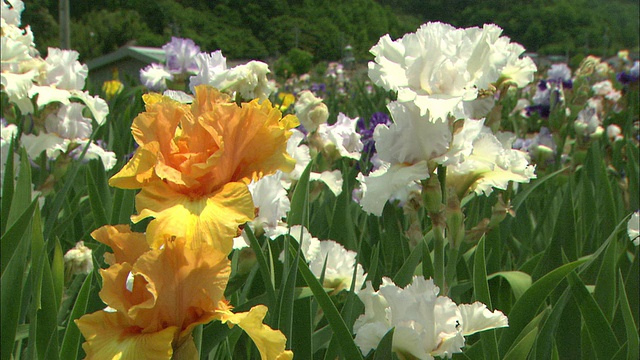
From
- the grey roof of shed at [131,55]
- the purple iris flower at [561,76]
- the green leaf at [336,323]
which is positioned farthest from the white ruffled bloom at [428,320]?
the grey roof of shed at [131,55]

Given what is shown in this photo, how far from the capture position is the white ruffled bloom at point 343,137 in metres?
1.58

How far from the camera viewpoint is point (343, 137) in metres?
1.65

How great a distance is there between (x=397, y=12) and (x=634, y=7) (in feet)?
58.3

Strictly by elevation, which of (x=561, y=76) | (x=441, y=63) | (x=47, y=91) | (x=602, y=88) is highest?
(x=441, y=63)

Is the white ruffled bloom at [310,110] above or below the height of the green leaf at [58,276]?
above

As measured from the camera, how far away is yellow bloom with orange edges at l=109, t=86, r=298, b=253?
54 cm

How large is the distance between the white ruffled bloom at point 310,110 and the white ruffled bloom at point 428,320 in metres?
0.86

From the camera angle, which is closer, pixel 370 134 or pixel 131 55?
pixel 370 134

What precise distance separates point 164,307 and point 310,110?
1.03 meters

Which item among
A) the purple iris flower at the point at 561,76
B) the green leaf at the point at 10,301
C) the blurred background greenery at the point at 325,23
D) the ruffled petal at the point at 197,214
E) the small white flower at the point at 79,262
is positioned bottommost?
the blurred background greenery at the point at 325,23

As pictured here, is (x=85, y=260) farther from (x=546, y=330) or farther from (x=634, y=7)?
(x=634, y=7)

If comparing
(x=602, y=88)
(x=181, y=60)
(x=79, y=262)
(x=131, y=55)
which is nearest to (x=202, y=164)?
(x=79, y=262)

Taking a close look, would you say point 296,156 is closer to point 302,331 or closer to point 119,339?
point 302,331

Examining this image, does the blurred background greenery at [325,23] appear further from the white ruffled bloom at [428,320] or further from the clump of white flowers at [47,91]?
the white ruffled bloom at [428,320]
